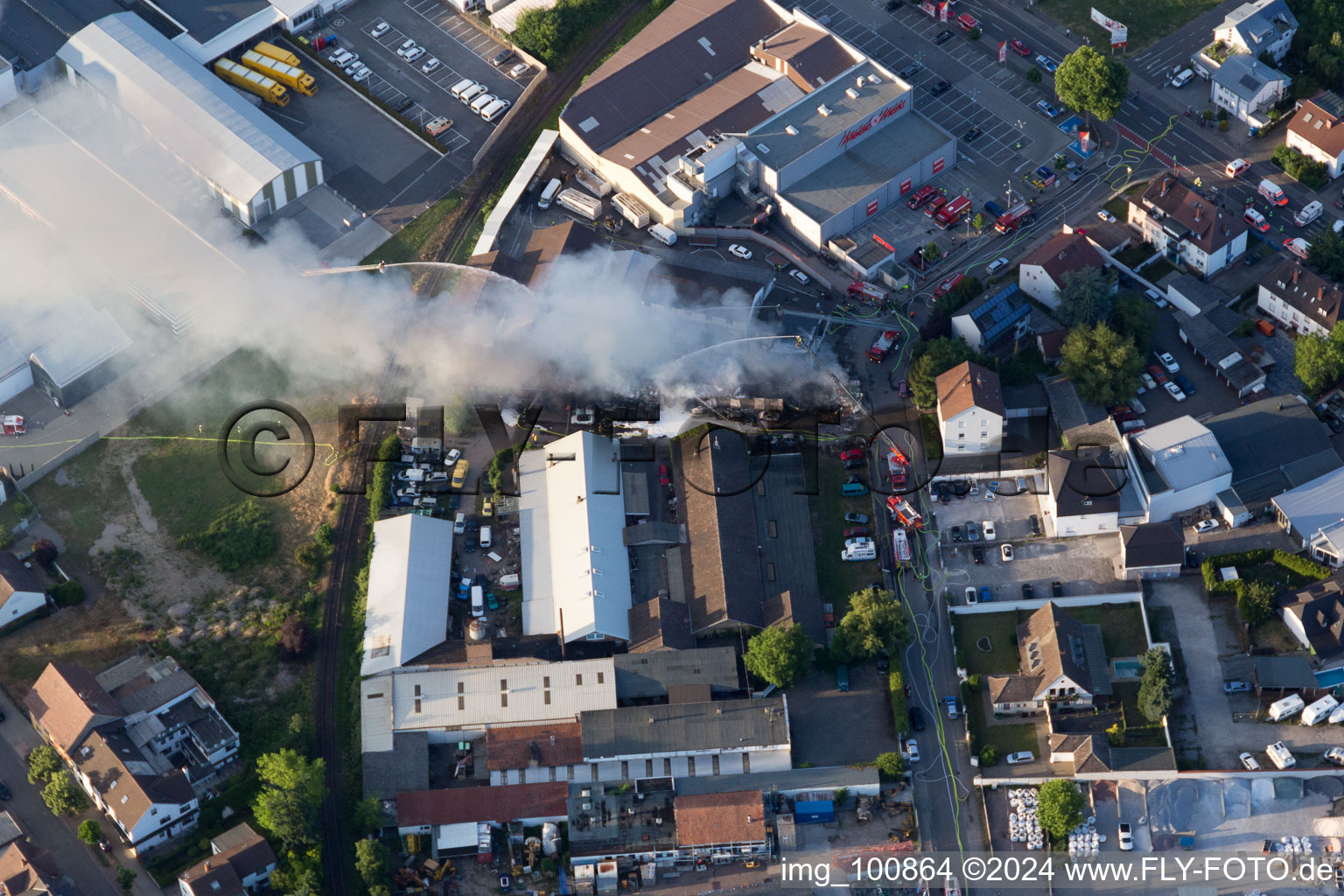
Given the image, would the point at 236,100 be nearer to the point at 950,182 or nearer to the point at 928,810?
the point at 950,182

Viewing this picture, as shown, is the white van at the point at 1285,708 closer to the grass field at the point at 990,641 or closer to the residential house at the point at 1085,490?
the grass field at the point at 990,641

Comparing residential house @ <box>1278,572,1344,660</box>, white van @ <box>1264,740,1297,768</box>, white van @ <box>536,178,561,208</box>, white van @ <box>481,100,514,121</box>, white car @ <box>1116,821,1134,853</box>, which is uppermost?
white van @ <box>481,100,514,121</box>

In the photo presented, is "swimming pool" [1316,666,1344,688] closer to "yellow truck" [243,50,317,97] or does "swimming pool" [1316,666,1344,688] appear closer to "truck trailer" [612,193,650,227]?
"truck trailer" [612,193,650,227]

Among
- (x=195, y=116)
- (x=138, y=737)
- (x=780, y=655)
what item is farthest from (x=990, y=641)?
(x=195, y=116)

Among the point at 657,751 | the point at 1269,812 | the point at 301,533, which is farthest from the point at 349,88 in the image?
the point at 1269,812

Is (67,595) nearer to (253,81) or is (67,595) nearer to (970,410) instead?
(253,81)

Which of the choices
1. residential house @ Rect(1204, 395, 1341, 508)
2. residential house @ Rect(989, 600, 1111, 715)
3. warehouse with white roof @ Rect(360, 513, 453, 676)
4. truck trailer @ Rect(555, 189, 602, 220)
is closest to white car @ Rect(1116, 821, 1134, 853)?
residential house @ Rect(989, 600, 1111, 715)
